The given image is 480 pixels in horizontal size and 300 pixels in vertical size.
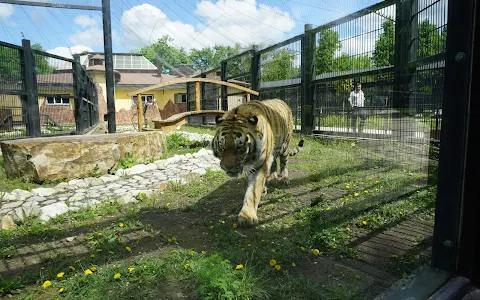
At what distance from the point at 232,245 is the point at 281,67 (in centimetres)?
433

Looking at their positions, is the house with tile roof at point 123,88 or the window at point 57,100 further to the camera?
the house with tile roof at point 123,88

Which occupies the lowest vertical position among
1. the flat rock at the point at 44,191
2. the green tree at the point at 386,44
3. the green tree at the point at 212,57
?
the flat rock at the point at 44,191

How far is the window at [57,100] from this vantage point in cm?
904

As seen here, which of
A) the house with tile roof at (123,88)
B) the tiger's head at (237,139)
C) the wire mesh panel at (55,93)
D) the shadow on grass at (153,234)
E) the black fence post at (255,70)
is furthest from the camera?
the house with tile roof at (123,88)

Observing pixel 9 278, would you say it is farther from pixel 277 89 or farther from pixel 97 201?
pixel 277 89

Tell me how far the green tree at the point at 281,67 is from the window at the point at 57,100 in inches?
234

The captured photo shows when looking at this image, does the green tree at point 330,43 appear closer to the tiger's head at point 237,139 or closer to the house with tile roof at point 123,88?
the tiger's head at point 237,139

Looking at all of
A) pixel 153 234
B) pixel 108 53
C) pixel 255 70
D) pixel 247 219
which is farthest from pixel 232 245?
pixel 108 53

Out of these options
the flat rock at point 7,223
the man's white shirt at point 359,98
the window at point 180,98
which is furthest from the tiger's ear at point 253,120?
the window at point 180,98

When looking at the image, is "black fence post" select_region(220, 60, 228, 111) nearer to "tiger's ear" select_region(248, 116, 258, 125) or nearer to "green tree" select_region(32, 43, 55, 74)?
"green tree" select_region(32, 43, 55, 74)

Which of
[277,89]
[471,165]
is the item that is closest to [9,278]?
[471,165]

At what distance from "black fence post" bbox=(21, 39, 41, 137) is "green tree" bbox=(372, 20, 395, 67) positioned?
7636mm

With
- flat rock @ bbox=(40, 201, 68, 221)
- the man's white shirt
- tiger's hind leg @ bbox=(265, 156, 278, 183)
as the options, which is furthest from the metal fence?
the man's white shirt

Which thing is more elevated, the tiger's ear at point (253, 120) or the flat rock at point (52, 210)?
the tiger's ear at point (253, 120)
